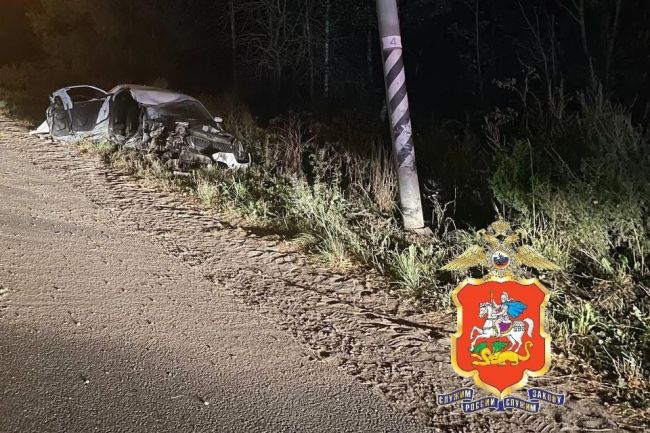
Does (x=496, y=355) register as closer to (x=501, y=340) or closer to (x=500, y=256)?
(x=501, y=340)

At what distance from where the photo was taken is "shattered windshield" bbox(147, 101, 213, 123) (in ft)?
33.2

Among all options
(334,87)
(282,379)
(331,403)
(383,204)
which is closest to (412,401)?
(331,403)

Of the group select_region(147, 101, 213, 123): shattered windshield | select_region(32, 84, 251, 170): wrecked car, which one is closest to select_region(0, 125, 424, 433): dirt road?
select_region(32, 84, 251, 170): wrecked car

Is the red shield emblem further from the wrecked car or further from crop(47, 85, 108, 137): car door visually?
crop(47, 85, 108, 137): car door

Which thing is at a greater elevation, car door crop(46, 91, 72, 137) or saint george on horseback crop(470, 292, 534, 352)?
car door crop(46, 91, 72, 137)

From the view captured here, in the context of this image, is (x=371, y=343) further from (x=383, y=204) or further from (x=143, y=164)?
(x=143, y=164)

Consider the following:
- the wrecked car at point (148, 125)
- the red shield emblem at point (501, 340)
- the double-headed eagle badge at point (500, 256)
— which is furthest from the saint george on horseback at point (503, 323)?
the wrecked car at point (148, 125)

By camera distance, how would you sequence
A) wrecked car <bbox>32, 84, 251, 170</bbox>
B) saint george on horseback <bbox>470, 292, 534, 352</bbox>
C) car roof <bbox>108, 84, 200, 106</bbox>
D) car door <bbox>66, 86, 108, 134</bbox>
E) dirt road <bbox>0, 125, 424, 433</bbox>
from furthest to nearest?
car door <bbox>66, 86, 108, 134</bbox> → car roof <bbox>108, 84, 200, 106</bbox> → wrecked car <bbox>32, 84, 251, 170</bbox> → saint george on horseback <bbox>470, 292, 534, 352</bbox> → dirt road <bbox>0, 125, 424, 433</bbox>

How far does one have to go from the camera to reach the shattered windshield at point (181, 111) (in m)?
10.1

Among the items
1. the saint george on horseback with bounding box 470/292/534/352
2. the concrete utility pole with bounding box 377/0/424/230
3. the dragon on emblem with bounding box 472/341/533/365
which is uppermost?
the concrete utility pole with bounding box 377/0/424/230

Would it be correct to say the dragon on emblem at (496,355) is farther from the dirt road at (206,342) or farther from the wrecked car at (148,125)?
the wrecked car at (148,125)

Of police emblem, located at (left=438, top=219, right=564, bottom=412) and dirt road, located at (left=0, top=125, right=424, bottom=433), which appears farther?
police emblem, located at (left=438, top=219, right=564, bottom=412)

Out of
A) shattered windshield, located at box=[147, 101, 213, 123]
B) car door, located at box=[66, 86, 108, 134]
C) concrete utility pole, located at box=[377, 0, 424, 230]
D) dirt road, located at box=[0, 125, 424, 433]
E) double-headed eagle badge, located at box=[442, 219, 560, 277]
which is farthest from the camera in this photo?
car door, located at box=[66, 86, 108, 134]

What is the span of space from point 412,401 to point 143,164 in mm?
6706
